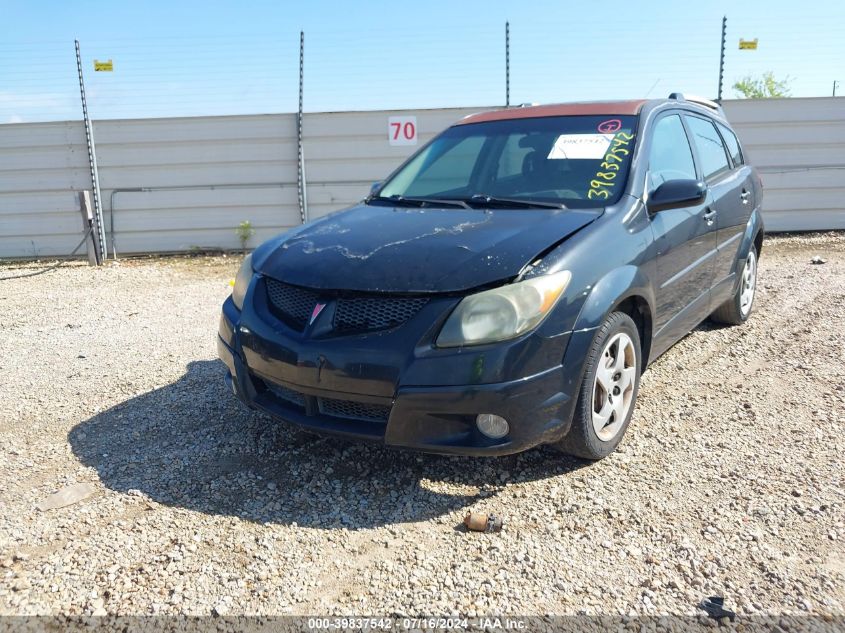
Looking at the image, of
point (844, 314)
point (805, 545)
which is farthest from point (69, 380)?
→ point (844, 314)

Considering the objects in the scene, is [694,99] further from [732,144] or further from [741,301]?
[741,301]

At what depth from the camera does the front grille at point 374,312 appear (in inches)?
107

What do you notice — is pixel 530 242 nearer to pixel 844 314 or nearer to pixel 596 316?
pixel 596 316

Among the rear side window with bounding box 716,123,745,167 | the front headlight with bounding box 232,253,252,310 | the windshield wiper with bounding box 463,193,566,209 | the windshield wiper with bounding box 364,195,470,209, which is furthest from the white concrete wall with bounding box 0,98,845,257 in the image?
the front headlight with bounding box 232,253,252,310

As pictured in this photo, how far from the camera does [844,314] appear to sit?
584 cm

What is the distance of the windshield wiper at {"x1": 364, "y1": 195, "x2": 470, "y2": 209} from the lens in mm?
3623

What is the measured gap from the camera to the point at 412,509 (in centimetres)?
286

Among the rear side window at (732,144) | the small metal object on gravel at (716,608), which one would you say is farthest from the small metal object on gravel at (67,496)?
the rear side window at (732,144)

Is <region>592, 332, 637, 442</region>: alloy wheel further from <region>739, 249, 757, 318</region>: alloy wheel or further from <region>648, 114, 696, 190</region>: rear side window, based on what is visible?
<region>739, 249, 757, 318</region>: alloy wheel

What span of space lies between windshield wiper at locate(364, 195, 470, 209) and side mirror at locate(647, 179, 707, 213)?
0.96 m

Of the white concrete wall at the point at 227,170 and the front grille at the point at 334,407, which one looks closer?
the front grille at the point at 334,407

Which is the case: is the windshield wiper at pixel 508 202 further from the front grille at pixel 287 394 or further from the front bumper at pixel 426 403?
the front grille at pixel 287 394

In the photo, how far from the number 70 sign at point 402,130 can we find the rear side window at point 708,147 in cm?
622

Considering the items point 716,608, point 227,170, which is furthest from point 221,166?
point 716,608
